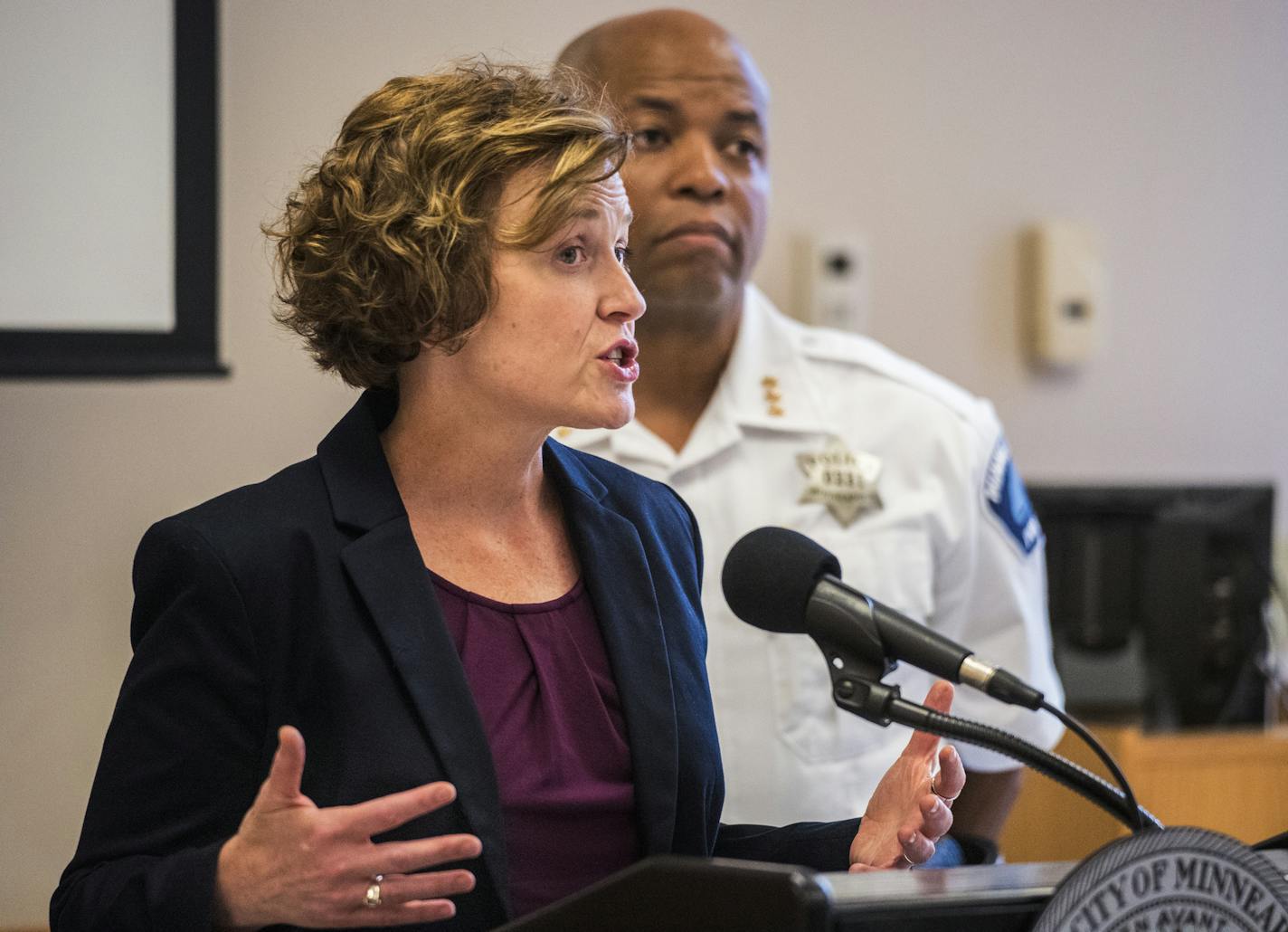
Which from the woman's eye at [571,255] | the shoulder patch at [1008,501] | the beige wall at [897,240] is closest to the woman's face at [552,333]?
the woman's eye at [571,255]

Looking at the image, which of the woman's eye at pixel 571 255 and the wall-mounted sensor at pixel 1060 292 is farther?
the wall-mounted sensor at pixel 1060 292

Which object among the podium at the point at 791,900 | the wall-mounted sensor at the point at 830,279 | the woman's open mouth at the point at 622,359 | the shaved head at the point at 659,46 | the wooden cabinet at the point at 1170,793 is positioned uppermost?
the shaved head at the point at 659,46

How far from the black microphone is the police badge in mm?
959

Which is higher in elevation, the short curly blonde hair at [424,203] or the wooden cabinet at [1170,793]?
the short curly blonde hair at [424,203]

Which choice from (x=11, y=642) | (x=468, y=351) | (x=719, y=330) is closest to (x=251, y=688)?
(x=468, y=351)

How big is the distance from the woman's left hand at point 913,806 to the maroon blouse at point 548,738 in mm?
188

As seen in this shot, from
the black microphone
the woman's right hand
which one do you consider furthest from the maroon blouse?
the black microphone

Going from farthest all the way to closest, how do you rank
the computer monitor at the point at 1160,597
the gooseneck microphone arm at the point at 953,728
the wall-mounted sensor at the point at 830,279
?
1. the wall-mounted sensor at the point at 830,279
2. the computer monitor at the point at 1160,597
3. the gooseneck microphone arm at the point at 953,728

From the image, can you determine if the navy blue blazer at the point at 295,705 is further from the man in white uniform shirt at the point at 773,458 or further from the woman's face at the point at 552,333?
the man in white uniform shirt at the point at 773,458

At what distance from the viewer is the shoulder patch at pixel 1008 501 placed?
A: 6.35 feet

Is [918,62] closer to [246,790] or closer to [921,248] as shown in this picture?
[921,248]

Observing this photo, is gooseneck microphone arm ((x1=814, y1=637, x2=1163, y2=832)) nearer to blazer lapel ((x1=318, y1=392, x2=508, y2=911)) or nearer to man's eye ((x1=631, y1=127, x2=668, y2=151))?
blazer lapel ((x1=318, y1=392, x2=508, y2=911))

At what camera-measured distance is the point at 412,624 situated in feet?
3.51

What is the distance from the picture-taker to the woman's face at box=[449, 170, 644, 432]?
1143 mm
